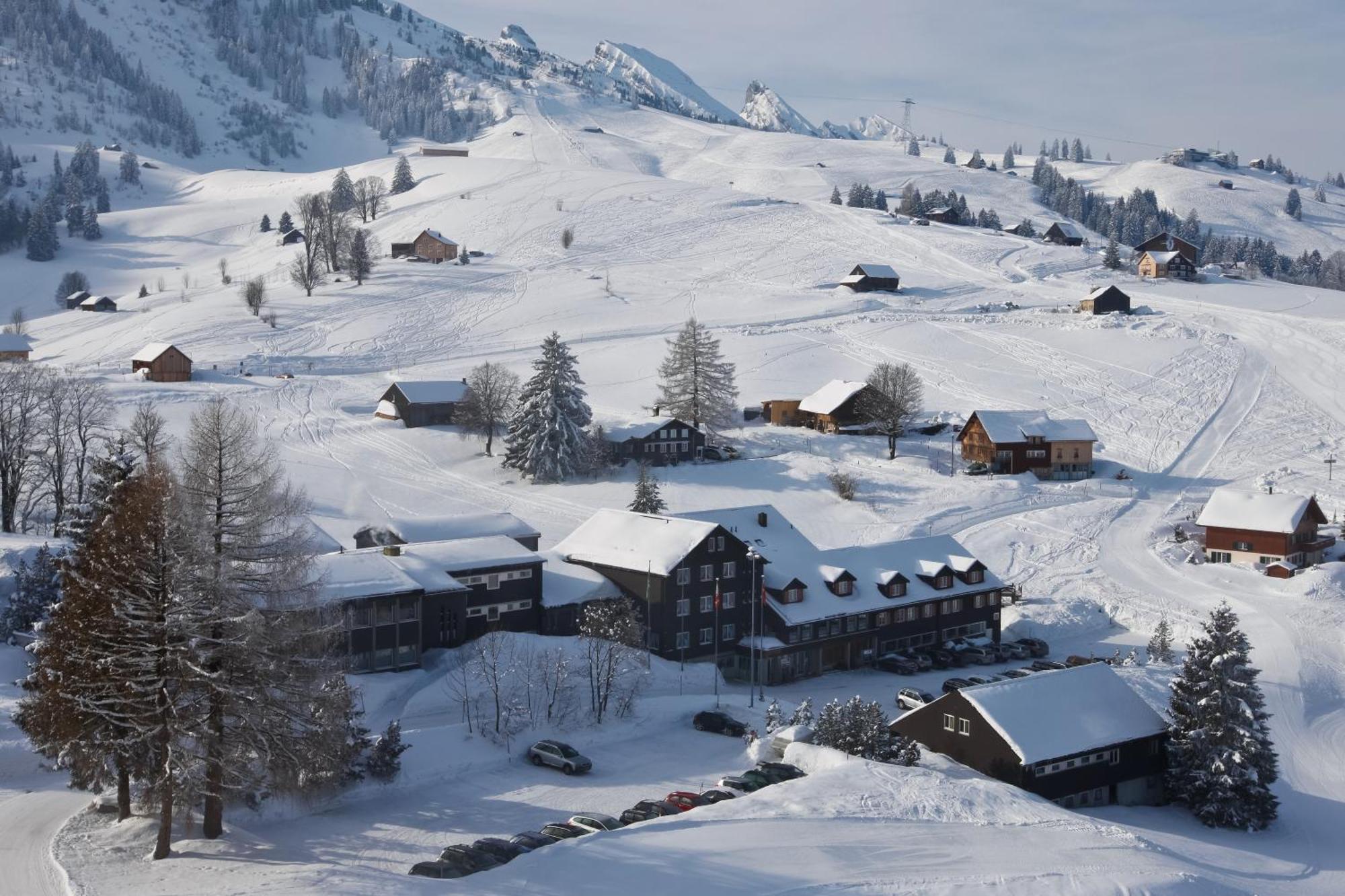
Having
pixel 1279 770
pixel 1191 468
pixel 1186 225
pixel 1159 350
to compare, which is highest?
pixel 1186 225

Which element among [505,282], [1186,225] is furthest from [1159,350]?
[1186,225]

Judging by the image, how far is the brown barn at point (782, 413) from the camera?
79000 millimetres

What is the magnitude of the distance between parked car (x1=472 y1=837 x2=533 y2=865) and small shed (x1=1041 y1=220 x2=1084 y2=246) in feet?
466

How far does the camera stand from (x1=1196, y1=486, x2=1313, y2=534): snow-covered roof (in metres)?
55.7

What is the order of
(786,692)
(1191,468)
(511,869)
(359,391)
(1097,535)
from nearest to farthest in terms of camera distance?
1. (511,869)
2. (786,692)
3. (1097,535)
4. (1191,468)
5. (359,391)

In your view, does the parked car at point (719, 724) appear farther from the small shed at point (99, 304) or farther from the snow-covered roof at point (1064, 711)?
the small shed at point (99, 304)

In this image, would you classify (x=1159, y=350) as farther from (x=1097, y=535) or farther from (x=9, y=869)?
(x=9, y=869)

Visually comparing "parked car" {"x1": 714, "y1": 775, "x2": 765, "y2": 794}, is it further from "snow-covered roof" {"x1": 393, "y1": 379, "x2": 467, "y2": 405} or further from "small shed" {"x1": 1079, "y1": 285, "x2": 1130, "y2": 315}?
"small shed" {"x1": 1079, "y1": 285, "x2": 1130, "y2": 315}

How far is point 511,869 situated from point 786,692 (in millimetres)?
20432

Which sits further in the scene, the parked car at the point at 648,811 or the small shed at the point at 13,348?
the small shed at the point at 13,348

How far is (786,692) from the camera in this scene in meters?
43.2

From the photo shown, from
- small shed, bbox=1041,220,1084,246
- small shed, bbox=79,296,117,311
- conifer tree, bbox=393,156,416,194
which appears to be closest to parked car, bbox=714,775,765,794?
small shed, bbox=79,296,117,311

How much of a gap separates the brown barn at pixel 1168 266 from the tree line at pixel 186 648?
121 m

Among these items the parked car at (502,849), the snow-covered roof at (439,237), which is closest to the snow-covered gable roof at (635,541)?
the parked car at (502,849)
